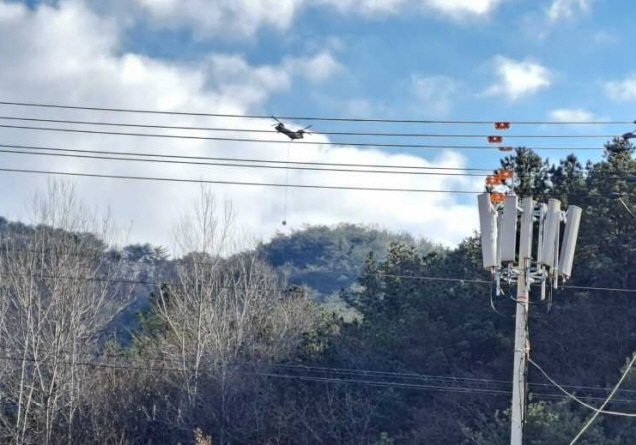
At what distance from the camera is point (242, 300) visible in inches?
1383

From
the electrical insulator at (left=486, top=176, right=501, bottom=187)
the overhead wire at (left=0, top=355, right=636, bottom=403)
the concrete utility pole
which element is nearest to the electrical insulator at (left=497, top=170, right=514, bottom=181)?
the electrical insulator at (left=486, top=176, right=501, bottom=187)

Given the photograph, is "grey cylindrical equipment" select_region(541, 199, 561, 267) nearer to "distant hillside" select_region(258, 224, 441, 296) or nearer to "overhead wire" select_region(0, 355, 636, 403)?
"overhead wire" select_region(0, 355, 636, 403)

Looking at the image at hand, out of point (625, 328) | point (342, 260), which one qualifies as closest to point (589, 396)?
point (625, 328)

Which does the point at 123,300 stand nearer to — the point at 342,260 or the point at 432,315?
the point at 432,315

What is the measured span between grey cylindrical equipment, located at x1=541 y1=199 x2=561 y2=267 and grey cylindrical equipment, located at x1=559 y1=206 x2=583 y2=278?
0.17 meters

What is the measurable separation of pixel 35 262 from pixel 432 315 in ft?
47.3

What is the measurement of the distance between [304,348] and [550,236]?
20.9 metres

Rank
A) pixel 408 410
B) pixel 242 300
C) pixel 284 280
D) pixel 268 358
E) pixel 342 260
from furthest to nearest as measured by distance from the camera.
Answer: pixel 342 260
pixel 284 280
pixel 242 300
pixel 268 358
pixel 408 410

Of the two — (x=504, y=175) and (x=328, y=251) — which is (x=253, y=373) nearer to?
(x=504, y=175)

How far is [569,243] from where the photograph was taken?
40.4 ft

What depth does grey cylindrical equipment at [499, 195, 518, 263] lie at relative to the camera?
39.3ft

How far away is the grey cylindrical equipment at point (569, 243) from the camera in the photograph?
12238 mm

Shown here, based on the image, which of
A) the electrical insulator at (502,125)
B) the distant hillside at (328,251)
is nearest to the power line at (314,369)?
the electrical insulator at (502,125)

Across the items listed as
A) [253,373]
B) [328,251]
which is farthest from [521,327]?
[328,251]
